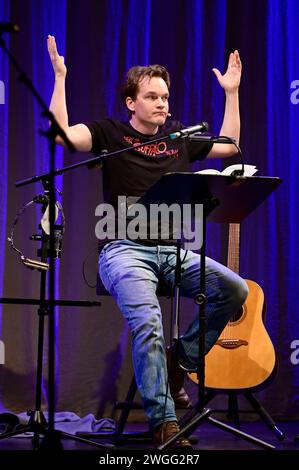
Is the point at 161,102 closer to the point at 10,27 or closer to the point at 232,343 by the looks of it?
the point at 232,343

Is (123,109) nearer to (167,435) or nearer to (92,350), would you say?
(92,350)

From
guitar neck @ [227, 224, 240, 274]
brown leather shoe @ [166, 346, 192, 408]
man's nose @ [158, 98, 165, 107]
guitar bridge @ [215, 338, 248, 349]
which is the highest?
man's nose @ [158, 98, 165, 107]

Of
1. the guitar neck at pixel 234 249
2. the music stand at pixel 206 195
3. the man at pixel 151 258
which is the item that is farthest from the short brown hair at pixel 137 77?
the guitar neck at pixel 234 249

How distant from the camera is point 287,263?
162 inches

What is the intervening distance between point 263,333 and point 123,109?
1.59 m

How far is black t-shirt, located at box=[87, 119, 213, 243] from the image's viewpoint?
322 cm

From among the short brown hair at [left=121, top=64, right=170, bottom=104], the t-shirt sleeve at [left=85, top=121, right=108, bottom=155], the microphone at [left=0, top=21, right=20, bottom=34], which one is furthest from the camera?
the short brown hair at [left=121, top=64, right=170, bottom=104]

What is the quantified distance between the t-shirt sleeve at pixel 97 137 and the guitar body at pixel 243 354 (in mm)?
1160

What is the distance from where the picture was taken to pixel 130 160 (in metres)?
3.25

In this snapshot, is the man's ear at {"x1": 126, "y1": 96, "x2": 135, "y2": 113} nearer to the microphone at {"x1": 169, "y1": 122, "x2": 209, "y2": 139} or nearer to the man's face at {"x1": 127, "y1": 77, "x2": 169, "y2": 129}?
the man's face at {"x1": 127, "y1": 77, "x2": 169, "y2": 129}

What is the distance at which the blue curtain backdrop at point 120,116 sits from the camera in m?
3.93

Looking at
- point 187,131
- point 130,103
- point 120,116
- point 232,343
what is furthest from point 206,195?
point 120,116

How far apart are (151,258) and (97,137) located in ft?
2.11

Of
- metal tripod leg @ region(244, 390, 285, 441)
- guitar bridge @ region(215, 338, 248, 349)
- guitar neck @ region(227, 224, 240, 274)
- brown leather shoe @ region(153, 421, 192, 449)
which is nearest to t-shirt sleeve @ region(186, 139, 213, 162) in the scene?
guitar neck @ region(227, 224, 240, 274)
